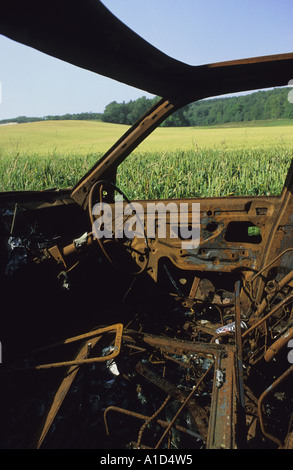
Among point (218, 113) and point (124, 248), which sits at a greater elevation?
point (218, 113)

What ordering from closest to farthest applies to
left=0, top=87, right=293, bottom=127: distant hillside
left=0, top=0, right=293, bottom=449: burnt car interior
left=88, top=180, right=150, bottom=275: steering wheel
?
1. left=0, top=0, right=293, bottom=449: burnt car interior
2. left=88, top=180, right=150, bottom=275: steering wheel
3. left=0, top=87, right=293, bottom=127: distant hillside

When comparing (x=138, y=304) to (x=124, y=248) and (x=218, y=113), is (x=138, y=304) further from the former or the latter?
(x=218, y=113)

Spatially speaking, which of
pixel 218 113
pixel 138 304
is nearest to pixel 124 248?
pixel 138 304

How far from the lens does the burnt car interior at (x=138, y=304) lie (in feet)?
5.79

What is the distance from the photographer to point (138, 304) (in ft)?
9.59

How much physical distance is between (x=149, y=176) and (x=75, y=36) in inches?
214

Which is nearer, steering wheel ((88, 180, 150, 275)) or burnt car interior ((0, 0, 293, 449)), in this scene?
burnt car interior ((0, 0, 293, 449))

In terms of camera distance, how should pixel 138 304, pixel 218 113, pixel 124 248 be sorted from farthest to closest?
1. pixel 218 113
2. pixel 138 304
3. pixel 124 248

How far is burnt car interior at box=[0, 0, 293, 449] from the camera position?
1764mm

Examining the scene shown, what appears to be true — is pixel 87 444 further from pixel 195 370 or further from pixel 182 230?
pixel 182 230

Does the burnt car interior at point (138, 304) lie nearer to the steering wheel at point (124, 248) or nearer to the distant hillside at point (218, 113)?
the steering wheel at point (124, 248)

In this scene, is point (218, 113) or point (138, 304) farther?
point (218, 113)

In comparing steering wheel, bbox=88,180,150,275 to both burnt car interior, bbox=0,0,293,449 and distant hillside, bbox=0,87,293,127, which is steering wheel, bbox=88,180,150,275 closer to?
burnt car interior, bbox=0,0,293,449

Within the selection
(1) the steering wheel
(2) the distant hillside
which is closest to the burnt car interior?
(1) the steering wheel
